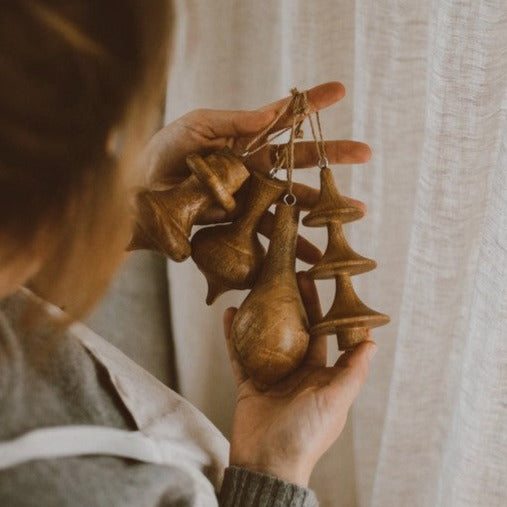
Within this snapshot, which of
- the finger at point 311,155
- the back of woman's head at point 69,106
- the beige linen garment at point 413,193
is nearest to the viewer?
the back of woman's head at point 69,106

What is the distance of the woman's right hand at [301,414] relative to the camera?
64cm

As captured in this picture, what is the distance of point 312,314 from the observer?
0.72 metres

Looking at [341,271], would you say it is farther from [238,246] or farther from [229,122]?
[229,122]

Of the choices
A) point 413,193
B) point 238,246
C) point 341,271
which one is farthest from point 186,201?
point 413,193

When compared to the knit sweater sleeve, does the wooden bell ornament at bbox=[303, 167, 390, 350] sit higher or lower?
higher

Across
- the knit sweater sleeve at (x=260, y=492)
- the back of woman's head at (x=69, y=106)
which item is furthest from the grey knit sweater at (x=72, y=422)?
the back of woman's head at (x=69, y=106)

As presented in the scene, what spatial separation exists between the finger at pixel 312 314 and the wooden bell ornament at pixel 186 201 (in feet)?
0.40

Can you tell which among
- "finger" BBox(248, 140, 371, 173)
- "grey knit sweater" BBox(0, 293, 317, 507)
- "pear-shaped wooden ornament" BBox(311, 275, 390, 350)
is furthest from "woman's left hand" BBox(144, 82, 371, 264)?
"grey knit sweater" BBox(0, 293, 317, 507)

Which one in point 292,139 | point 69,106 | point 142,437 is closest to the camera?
point 69,106

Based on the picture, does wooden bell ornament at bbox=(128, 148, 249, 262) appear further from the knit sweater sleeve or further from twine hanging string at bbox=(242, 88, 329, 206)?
the knit sweater sleeve

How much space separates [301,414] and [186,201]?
244 mm

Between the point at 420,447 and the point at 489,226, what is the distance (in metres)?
0.32

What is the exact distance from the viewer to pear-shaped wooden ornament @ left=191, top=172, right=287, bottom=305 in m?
0.65

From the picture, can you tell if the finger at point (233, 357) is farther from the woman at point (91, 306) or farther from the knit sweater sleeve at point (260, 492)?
the knit sweater sleeve at point (260, 492)
